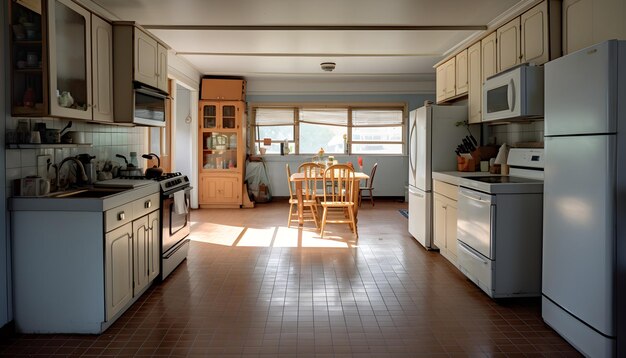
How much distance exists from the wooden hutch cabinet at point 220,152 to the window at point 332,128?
0.98m

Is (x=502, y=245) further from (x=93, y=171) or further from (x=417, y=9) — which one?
(x=93, y=171)

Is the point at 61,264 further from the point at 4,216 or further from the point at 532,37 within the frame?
the point at 532,37

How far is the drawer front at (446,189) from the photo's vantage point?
4314mm

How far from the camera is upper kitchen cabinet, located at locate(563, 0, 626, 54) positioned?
2.91 m

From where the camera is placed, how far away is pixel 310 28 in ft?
17.0

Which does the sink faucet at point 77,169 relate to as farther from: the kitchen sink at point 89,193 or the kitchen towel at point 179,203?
the kitchen towel at point 179,203

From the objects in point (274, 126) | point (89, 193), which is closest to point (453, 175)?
point (89, 193)

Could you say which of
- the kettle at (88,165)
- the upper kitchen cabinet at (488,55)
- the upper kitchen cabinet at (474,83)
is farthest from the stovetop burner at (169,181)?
the upper kitchen cabinet at (488,55)

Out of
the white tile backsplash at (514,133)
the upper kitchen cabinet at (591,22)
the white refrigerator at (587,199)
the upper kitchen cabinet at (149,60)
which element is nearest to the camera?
the white refrigerator at (587,199)

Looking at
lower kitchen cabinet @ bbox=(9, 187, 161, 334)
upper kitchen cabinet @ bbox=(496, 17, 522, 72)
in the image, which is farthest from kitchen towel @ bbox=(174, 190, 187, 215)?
upper kitchen cabinet @ bbox=(496, 17, 522, 72)

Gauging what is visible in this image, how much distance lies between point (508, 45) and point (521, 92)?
79 cm

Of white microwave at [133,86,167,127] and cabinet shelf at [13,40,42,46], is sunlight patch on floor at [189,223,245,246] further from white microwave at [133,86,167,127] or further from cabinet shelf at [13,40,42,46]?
cabinet shelf at [13,40,42,46]

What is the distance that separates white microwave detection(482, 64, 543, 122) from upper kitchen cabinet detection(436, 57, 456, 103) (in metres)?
1.54

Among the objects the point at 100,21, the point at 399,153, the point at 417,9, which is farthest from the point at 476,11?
the point at 399,153
